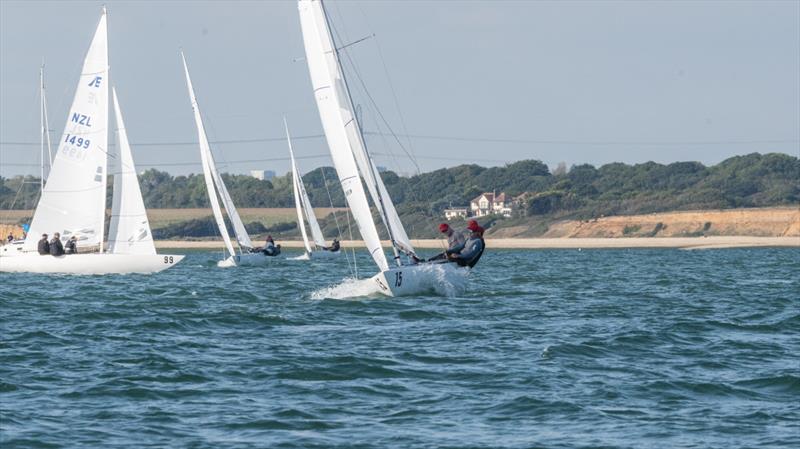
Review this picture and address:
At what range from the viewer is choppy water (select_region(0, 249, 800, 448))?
38.0 feet

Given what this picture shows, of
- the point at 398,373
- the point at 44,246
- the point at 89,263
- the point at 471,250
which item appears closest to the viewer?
the point at 398,373

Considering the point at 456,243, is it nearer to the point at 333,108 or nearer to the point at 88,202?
the point at 333,108

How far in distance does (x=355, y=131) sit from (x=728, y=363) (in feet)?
38.9

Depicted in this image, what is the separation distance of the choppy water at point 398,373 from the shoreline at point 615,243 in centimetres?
6252

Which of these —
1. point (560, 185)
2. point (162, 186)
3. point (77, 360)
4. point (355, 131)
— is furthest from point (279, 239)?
point (77, 360)

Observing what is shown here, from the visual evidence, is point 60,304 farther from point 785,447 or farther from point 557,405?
point 785,447

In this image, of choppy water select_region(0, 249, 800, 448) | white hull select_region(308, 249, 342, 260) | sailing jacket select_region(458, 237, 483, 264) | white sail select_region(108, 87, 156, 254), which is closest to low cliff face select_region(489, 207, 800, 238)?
white hull select_region(308, 249, 342, 260)

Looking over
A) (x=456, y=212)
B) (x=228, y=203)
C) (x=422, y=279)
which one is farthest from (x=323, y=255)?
(x=456, y=212)

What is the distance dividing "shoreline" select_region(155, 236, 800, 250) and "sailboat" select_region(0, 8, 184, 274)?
49311 millimetres

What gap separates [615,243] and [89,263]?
66.3 meters

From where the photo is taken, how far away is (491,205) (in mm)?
131250

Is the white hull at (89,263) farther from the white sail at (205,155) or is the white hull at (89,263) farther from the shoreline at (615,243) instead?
the shoreline at (615,243)

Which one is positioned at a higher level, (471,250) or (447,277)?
(471,250)

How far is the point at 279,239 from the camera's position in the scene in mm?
119000
